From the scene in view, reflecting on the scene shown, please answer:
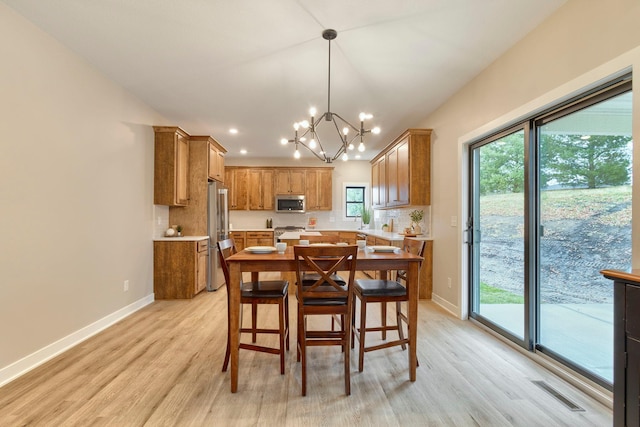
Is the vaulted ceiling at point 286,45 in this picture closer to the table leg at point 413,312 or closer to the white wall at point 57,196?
the white wall at point 57,196

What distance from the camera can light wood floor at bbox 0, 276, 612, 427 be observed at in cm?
175

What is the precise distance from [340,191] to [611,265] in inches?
234

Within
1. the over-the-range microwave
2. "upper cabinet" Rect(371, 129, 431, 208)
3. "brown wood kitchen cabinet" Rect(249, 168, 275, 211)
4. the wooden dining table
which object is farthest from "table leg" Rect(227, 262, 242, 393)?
"brown wood kitchen cabinet" Rect(249, 168, 275, 211)

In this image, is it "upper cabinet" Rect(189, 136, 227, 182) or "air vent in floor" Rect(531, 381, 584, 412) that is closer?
"air vent in floor" Rect(531, 381, 584, 412)

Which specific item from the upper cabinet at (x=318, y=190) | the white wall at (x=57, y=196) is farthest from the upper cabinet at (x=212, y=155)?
the upper cabinet at (x=318, y=190)

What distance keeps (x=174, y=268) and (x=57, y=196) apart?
192 centimetres

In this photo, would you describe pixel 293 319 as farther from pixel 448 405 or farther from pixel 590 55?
pixel 590 55

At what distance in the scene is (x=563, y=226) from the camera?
2291 mm

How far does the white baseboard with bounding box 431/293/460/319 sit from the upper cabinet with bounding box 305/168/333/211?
146 inches

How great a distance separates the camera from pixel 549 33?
225 centimetres

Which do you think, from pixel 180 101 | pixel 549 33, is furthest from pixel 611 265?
pixel 180 101

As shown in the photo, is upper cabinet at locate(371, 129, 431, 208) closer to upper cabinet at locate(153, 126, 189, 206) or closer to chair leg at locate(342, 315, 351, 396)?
chair leg at locate(342, 315, 351, 396)

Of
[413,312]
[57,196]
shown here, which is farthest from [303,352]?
[57,196]

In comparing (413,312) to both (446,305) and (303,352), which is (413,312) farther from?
(446,305)
